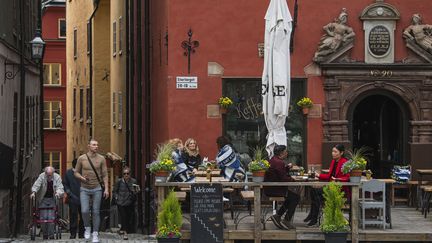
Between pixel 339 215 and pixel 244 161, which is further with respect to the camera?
pixel 244 161

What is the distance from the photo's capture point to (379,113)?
24562 mm

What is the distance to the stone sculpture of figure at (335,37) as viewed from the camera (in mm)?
23078

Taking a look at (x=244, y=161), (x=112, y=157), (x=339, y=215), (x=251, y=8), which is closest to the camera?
(x=339, y=215)

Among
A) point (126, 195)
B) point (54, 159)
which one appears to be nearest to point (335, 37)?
point (126, 195)

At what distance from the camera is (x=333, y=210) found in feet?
54.3

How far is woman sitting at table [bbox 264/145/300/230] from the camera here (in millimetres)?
17203

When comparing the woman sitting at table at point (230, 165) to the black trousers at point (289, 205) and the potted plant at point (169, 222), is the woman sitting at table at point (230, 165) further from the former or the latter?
the potted plant at point (169, 222)

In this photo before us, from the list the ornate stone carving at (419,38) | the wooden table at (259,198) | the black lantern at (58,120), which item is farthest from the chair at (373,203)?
the black lantern at (58,120)

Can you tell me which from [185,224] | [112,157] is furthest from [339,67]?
[112,157]

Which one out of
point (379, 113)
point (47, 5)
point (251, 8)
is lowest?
point (379, 113)

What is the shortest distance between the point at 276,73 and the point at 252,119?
11.2ft

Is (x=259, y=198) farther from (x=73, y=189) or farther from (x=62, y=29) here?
(x=62, y=29)

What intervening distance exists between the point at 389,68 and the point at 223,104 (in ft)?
12.3

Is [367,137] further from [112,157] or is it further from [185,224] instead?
[112,157]
